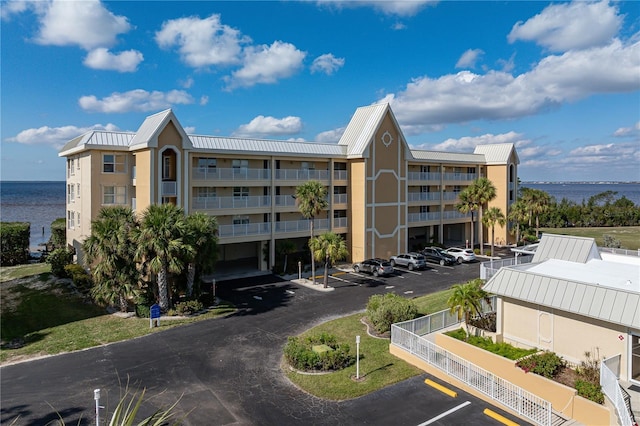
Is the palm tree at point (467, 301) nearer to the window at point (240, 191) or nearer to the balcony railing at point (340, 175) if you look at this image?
the window at point (240, 191)

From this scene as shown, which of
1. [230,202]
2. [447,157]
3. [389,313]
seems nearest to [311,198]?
[230,202]

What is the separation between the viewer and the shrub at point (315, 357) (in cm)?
1847

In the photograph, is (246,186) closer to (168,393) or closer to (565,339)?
(168,393)

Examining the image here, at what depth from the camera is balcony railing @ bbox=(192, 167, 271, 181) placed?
34.4m

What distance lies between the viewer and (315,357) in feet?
60.8

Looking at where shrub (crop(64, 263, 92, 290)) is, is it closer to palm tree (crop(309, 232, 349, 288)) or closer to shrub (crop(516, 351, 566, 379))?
palm tree (crop(309, 232, 349, 288))

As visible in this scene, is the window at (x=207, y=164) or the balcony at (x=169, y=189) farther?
the window at (x=207, y=164)

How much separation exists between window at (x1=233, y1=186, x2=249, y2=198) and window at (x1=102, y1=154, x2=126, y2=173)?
900 cm

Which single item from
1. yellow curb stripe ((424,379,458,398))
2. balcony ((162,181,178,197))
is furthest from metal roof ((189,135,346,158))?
yellow curb stripe ((424,379,458,398))

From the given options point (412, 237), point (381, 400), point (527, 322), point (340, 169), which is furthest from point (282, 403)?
point (412, 237)

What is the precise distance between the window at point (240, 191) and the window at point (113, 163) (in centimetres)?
900

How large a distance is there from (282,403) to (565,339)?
11920mm

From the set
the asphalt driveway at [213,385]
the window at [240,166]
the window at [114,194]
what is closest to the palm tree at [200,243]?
the asphalt driveway at [213,385]

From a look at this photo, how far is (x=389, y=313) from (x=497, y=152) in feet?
132
